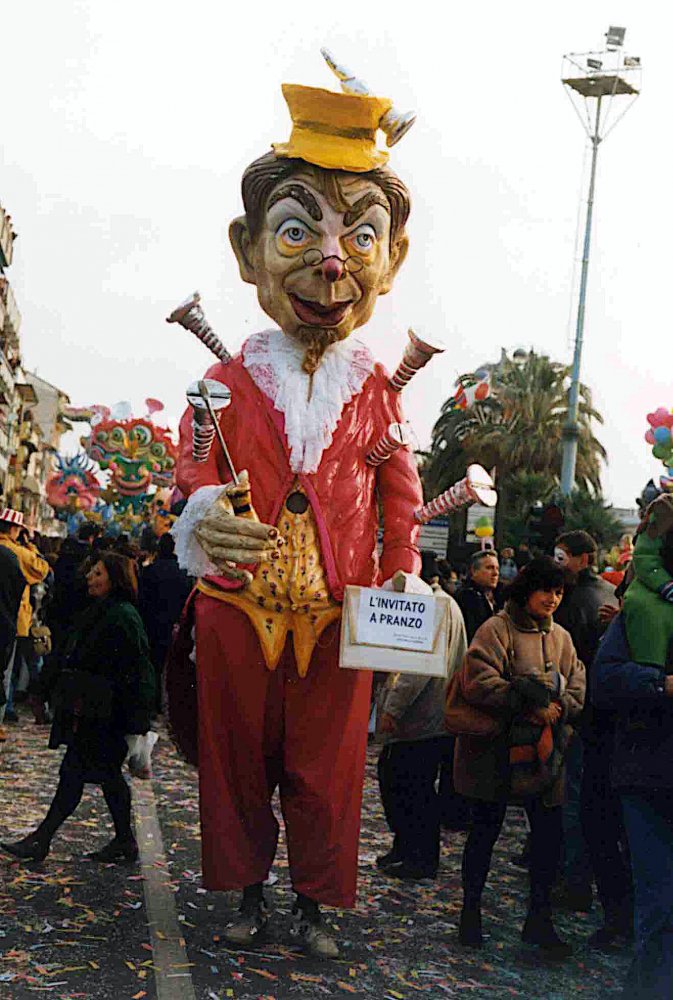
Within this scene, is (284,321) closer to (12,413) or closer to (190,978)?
(190,978)

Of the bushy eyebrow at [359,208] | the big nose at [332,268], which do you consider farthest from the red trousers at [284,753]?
the bushy eyebrow at [359,208]

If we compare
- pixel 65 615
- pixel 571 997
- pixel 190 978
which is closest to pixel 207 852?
pixel 190 978

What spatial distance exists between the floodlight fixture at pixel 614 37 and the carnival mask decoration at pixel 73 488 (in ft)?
44.2

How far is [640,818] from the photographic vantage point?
14.5 ft

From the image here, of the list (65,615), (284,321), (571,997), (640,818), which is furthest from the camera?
(65,615)

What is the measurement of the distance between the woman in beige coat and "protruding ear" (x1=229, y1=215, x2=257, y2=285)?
1.69 meters

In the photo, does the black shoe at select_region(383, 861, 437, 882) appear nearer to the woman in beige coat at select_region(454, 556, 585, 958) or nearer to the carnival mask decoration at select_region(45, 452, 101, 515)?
the woman in beige coat at select_region(454, 556, 585, 958)

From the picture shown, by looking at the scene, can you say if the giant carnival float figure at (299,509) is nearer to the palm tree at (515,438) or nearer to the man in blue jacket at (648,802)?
the man in blue jacket at (648,802)

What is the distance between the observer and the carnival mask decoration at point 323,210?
5570 mm

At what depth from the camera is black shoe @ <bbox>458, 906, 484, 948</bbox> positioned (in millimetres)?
5496

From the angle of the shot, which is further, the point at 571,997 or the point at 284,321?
the point at 284,321

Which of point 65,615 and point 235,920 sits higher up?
point 65,615

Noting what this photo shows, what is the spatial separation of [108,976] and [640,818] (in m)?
1.81

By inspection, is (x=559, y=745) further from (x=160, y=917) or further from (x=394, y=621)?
(x=160, y=917)
